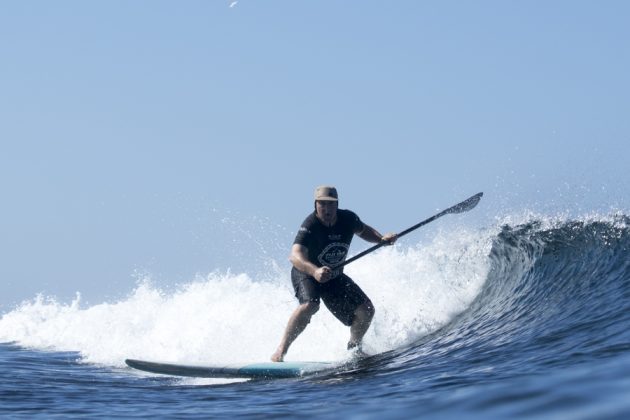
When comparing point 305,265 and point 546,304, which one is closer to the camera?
point 305,265

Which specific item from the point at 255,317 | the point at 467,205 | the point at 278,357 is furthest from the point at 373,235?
the point at 255,317

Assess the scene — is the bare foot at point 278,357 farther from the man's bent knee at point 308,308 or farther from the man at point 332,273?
the man's bent knee at point 308,308

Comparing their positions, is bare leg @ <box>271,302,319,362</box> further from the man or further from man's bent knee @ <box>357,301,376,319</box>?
man's bent knee @ <box>357,301,376,319</box>

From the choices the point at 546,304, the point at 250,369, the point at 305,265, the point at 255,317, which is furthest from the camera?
the point at 255,317

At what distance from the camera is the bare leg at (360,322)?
7941 millimetres

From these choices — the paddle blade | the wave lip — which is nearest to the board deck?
the wave lip

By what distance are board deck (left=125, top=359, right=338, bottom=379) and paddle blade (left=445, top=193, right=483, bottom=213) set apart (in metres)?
2.83

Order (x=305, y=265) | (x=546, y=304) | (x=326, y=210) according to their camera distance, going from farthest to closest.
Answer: (x=546, y=304), (x=326, y=210), (x=305, y=265)

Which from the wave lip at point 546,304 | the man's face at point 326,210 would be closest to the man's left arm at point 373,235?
the man's face at point 326,210

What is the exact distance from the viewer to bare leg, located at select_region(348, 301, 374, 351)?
26.1ft

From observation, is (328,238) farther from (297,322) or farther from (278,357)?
(278,357)

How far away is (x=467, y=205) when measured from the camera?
9609 millimetres

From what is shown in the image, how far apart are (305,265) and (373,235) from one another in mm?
959

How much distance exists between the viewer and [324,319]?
406 inches
